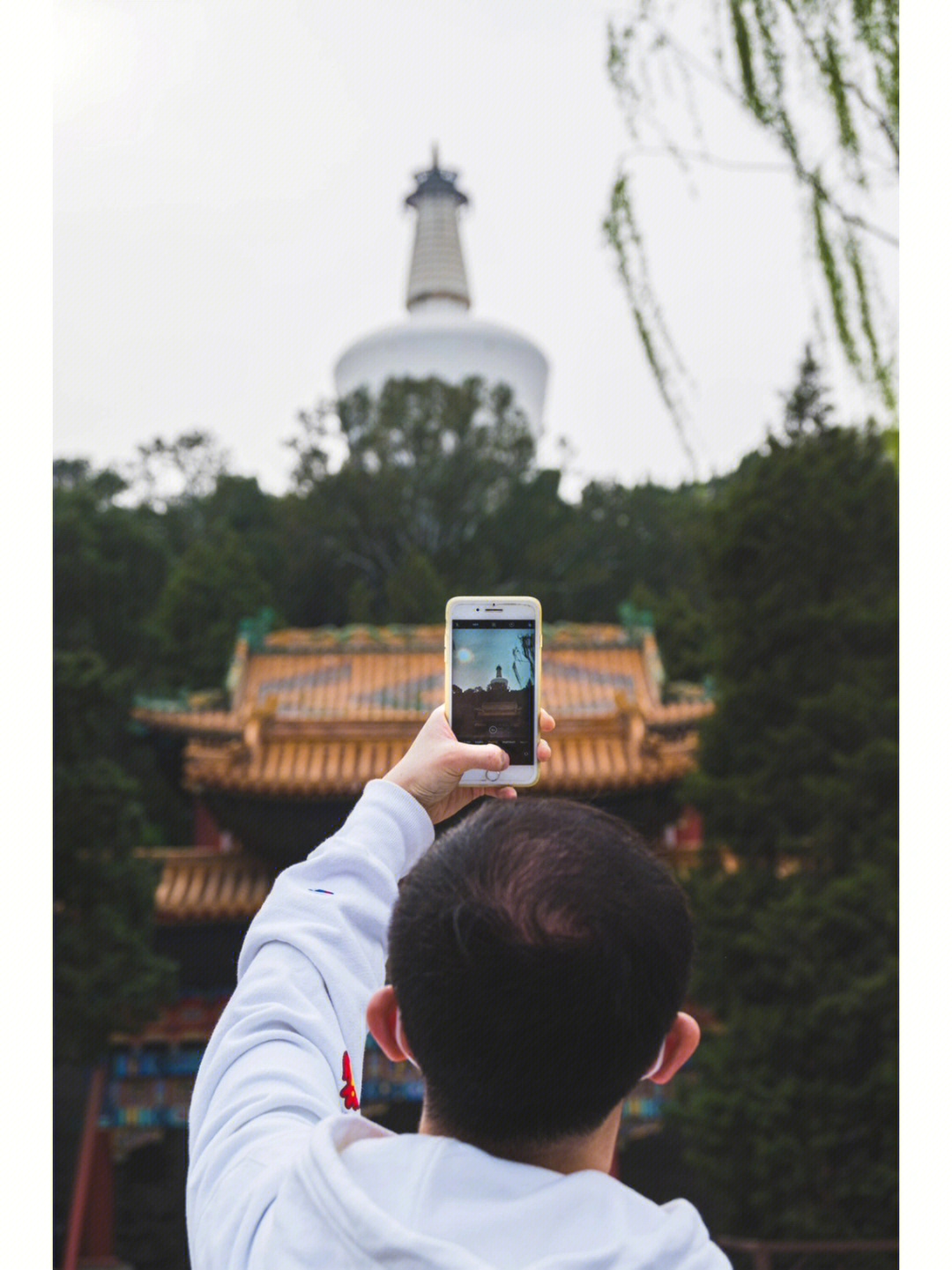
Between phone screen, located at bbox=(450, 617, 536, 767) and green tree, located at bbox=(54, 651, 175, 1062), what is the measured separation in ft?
10.1

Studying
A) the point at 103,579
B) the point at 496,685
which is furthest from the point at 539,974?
the point at 103,579

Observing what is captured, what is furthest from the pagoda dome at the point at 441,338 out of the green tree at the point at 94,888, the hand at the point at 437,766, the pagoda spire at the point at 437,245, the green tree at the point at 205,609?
the hand at the point at 437,766

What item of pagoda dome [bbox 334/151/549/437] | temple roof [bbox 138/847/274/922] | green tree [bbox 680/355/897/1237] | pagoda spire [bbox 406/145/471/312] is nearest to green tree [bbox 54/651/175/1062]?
temple roof [bbox 138/847/274/922]

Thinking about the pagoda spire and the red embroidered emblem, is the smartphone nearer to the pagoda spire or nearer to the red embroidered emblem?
the red embroidered emblem

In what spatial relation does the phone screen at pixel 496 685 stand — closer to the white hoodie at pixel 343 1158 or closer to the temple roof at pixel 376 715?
the white hoodie at pixel 343 1158

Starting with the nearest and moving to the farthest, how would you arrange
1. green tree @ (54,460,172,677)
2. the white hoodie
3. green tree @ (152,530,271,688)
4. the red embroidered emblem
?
the white hoodie → the red embroidered emblem → green tree @ (54,460,172,677) → green tree @ (152,530,271,688)

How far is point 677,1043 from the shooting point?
1.35 ft

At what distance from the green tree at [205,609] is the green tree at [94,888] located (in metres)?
3.78

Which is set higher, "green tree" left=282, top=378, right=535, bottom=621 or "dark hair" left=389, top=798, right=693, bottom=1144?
"green tree" left=282, top=378, right=535, bottom=621

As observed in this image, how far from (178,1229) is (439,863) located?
15.1ft

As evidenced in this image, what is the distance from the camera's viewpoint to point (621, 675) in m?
4.59

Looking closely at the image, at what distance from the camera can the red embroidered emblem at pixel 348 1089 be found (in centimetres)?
46

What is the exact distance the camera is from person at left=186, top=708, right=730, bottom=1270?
1.18 ft

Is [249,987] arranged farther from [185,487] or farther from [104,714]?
[185,487]
